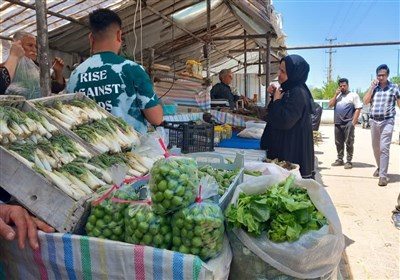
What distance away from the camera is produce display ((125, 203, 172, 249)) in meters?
1.39

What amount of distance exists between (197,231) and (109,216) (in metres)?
0.39

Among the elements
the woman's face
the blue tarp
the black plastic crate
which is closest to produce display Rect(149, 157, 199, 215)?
the black plastic crate

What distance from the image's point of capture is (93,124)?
93.0 inches

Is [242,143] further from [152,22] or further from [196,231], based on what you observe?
[152,22]

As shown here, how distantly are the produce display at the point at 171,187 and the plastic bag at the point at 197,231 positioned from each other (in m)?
Result: 0.04

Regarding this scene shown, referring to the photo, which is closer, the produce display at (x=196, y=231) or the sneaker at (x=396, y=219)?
the produce display at (x=196, y=231)

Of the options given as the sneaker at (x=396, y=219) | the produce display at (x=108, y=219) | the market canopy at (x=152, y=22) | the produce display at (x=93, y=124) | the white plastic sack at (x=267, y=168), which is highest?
the market canopy at (x=152, y=22)

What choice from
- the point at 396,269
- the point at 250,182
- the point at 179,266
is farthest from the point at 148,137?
the point at 396,269

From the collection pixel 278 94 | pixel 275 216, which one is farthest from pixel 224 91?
pixel 275 216

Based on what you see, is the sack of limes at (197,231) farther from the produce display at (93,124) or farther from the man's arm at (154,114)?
the man's arm at (154,114)

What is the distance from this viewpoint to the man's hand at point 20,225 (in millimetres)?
1462

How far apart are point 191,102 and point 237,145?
2029mm

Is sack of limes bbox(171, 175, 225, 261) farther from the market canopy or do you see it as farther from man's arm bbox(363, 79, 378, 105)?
man's arm bbox(363, 79, 378, 105)

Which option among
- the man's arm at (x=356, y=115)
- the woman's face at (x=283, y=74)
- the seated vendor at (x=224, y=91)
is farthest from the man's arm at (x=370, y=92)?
the woman's face at (x=283, y=74)
